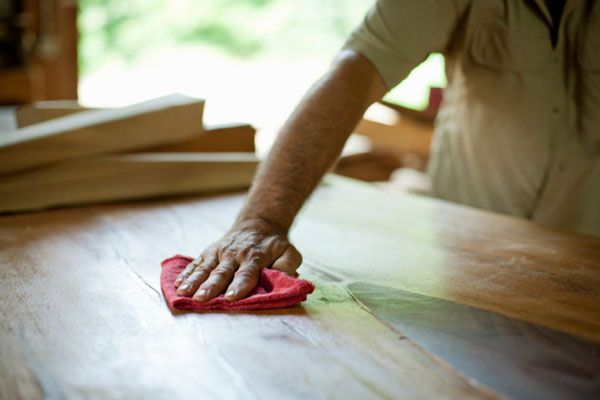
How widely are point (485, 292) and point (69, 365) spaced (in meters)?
0.75

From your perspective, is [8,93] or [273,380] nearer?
[273,380]

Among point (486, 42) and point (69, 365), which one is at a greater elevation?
point (486, 42)

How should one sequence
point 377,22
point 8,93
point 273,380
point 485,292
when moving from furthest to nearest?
1. point 8,93
2. point 377,22
3. point 485,292
4. point 273,380

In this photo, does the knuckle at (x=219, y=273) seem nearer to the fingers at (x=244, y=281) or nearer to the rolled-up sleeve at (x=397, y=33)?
the fingers at (x=244, y=281)

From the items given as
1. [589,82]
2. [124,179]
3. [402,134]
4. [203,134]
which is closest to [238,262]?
[124,179]

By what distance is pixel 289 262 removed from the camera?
125 centimetres

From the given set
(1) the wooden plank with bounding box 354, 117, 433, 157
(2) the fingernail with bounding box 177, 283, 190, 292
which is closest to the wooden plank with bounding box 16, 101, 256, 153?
(2) the fingernail with bounding box 177, 283, 190, 292

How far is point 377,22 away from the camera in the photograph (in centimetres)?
165

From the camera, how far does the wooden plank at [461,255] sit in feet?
3.86

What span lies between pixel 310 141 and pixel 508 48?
2.39 feet

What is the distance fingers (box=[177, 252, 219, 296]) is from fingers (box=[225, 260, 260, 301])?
56 millimetres

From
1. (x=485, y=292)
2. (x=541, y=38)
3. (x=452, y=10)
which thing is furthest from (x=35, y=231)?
(x=541, y=38)

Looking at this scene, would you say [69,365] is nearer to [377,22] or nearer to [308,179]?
[308,179]

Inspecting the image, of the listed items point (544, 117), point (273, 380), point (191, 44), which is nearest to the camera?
point (273, 380)
